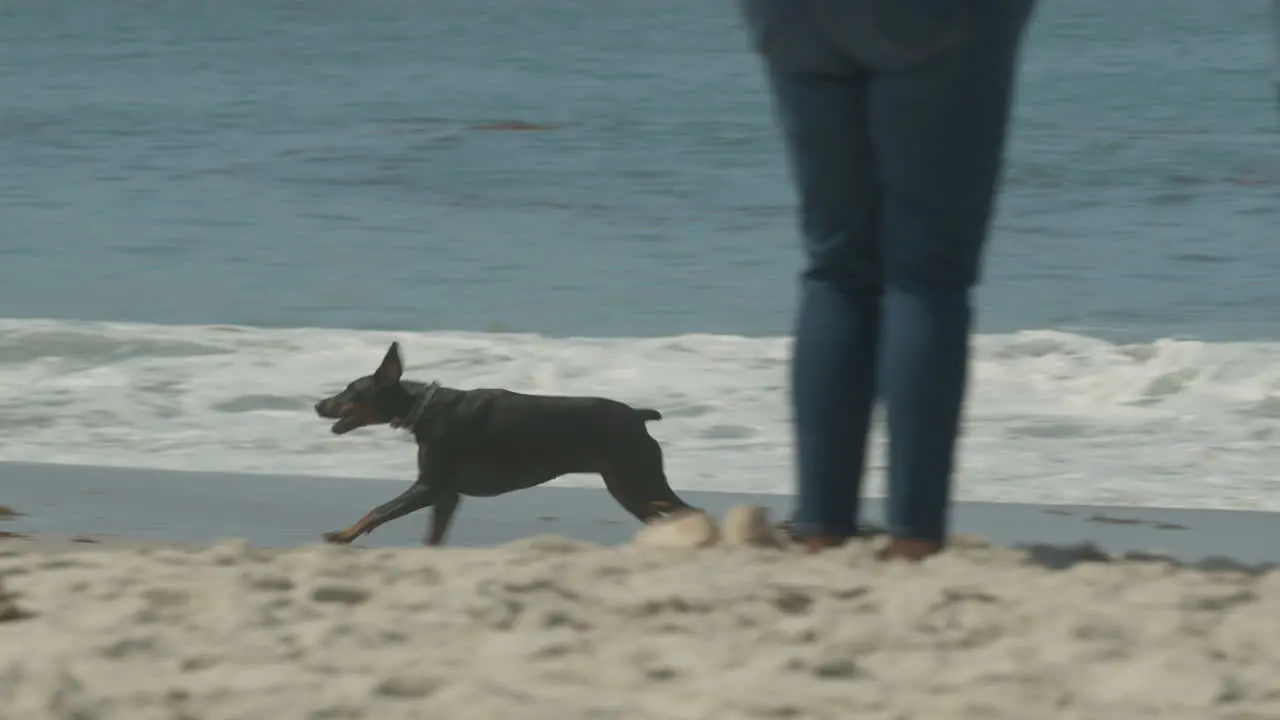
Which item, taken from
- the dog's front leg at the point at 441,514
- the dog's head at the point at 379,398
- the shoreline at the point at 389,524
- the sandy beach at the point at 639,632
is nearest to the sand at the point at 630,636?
the sandy beach at the point at 639,632

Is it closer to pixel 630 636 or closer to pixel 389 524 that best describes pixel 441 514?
pixel 389 524

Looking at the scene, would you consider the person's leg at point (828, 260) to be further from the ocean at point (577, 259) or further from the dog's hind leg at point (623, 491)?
the ocean at point (577, 259)

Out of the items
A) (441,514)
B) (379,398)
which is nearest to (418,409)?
(379,398)

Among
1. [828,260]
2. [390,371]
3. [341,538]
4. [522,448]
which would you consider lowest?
[341,538]

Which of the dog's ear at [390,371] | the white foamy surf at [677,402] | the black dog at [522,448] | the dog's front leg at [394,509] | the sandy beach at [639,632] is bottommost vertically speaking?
the white foamy surf at [677,402]

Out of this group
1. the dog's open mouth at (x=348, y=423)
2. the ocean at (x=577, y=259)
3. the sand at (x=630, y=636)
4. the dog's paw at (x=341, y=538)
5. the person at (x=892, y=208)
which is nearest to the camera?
the sand at (x=630, y=636)

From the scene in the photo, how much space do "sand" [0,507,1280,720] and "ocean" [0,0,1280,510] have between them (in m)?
1.88

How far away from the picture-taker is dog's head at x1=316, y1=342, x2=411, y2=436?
3572 mm

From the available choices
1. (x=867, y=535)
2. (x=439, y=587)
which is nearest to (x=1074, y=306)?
(x=867, y=535)

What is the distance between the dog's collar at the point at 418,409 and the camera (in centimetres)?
354

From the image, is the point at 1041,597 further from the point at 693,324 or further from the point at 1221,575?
the point at 693,324

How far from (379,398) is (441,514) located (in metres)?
0.23

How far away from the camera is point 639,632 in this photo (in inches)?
97.2

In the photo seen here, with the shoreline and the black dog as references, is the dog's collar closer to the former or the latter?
the black dog
